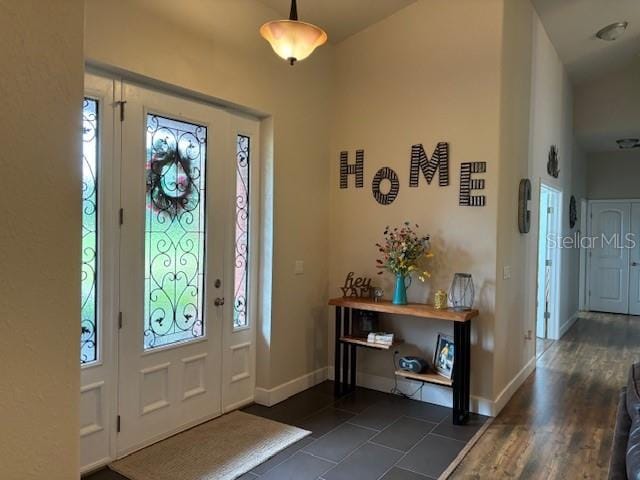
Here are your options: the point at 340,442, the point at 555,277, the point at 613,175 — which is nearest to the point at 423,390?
the point at 340,442

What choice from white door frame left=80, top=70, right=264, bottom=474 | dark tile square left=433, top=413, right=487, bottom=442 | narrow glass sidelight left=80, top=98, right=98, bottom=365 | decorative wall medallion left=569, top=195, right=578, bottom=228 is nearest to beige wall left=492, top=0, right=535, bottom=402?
dark tile square left=433, top=413, right=487, bottom=442

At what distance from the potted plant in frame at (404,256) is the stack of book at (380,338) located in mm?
280

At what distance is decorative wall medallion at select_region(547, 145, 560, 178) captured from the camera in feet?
17.7

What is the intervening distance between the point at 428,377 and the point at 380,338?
1.58 feet

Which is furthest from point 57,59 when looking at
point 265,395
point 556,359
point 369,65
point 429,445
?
point 556,359

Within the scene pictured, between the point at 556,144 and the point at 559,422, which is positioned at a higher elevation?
the point at 556,144

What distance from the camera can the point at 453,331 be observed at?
12.4 ft

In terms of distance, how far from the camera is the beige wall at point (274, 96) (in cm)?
282

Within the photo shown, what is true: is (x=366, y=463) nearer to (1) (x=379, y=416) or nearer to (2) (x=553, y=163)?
(1) (x=379, y=416)

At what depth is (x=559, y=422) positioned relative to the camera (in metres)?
3.59

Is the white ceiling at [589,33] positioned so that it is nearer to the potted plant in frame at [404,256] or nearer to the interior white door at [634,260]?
the potted plant in frame at [404,256]

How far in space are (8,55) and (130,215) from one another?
2162 millimetres

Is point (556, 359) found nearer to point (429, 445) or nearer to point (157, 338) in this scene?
point (429, 445)

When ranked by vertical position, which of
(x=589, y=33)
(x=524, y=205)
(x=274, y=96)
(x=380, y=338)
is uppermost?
(x=589, y=33)
